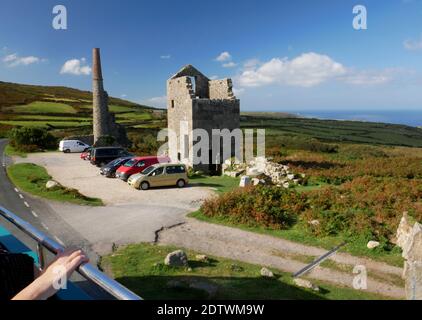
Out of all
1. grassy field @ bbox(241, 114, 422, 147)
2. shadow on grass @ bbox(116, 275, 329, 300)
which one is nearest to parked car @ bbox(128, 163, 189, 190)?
shadow on grass @ bbox(116, 275, 329, 300)

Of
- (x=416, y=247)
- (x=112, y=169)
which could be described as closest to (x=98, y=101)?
(x=112, y=169)

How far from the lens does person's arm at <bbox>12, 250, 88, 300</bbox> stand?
3291 millimetres

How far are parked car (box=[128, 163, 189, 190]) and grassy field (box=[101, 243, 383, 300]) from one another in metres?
11.7

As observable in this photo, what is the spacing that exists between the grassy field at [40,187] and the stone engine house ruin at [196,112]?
433 inches

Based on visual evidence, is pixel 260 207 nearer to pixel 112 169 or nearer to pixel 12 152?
pixel 112 169

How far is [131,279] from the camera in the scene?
38.1 ft

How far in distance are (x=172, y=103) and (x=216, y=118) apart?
16.1ft

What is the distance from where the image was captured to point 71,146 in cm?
4662

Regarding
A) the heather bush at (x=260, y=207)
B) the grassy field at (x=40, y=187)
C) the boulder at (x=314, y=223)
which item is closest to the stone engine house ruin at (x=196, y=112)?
the grassy field at (x=40, y=187)

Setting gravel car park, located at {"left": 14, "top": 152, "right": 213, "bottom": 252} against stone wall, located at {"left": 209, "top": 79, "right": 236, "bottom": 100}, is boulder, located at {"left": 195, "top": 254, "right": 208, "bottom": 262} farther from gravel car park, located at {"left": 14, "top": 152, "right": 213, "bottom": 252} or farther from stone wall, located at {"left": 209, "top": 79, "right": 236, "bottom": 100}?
stone wall, located at {"left": 209, "top": 79, "right": 236, "bottom": 100}

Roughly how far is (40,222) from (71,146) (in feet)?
99.7

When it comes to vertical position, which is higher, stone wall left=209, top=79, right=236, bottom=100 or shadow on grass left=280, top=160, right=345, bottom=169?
stone wall left=209, top=79, right=236, bottom=100
